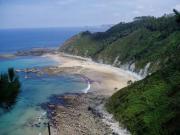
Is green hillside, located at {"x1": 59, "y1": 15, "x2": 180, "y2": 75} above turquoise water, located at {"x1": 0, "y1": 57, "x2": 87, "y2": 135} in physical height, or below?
above

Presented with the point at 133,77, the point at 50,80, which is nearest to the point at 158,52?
the point at 133,77

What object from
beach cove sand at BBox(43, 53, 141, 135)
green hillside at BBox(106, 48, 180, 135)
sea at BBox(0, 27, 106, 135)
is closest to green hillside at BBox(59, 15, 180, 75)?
beach cove sand at BBox(43, 53, 141, 135)

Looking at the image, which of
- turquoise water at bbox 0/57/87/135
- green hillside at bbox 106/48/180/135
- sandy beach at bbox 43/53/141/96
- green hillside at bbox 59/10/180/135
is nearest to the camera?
green hillside at bbox 106/48/180/135

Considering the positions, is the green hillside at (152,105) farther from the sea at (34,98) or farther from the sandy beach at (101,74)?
the sandy beach at (101,74)

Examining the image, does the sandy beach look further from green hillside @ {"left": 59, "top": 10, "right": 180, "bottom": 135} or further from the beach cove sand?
green hillside @ {"left": 59, "top": 10, "right": 180, "bottom": 135}

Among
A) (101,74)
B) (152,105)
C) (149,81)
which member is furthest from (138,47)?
(152,105)

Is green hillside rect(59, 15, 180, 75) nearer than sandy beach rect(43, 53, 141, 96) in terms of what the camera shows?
No

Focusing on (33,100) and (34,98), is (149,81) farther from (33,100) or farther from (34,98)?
(34,98)
